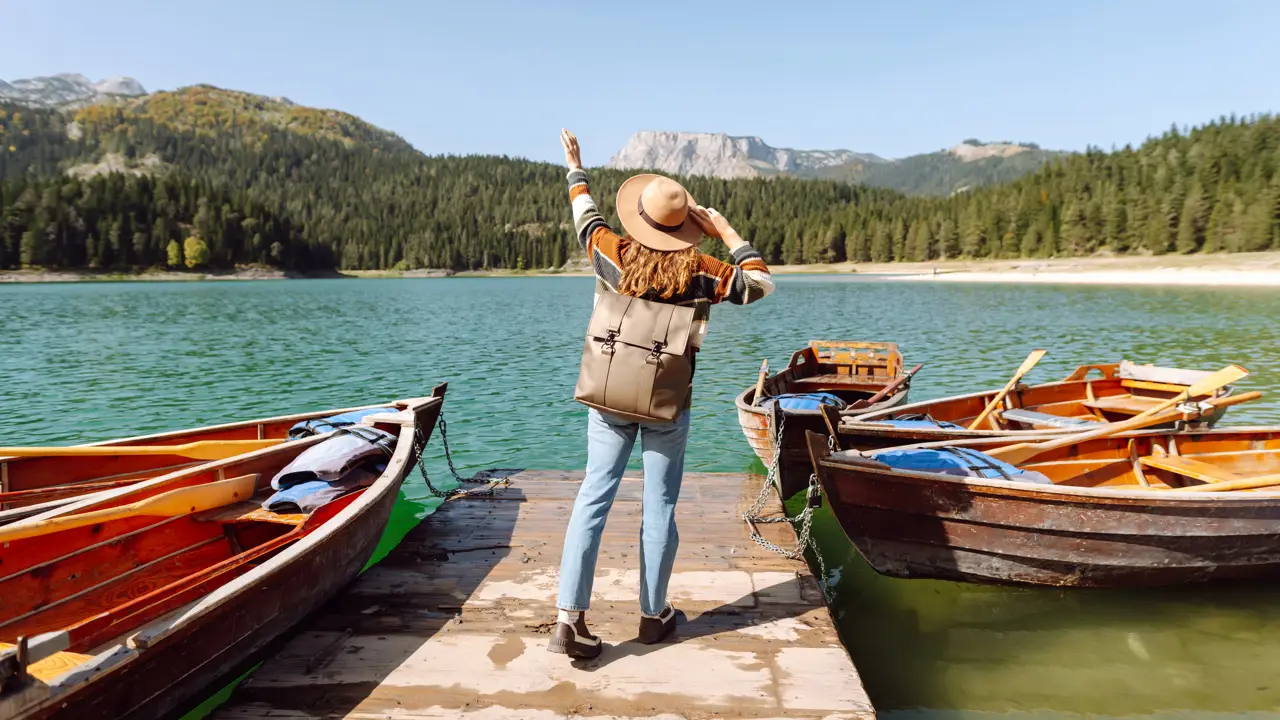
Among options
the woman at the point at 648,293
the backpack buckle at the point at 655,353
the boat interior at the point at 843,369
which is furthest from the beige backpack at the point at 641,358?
the boat interior at the point at 843,369

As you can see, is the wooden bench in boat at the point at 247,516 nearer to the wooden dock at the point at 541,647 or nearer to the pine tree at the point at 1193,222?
the wooden dock at the point at 541,647

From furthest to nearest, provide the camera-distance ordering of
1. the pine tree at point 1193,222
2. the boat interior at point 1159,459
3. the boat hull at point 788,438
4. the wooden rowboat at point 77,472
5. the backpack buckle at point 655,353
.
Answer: the pine tree at point 1193,222
the boat hull at point 788,438
the boat interior at point 1159,459
the wooden rowboat at point 77,472
the backpack buckle at point 655,353

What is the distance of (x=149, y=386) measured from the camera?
2194 centimetres

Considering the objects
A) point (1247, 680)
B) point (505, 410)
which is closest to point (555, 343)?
point (505, 410)

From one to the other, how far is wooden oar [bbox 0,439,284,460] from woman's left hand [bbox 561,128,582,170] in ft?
18.2

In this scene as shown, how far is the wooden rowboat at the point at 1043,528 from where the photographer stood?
21.1ft

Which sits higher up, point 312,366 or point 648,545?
point 648,545

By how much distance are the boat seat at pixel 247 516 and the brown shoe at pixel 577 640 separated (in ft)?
9.19

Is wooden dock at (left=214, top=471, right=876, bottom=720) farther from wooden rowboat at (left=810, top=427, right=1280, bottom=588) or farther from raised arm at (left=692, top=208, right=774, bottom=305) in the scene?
raised arm at (left=692, top=208, right=774, bottom=305)

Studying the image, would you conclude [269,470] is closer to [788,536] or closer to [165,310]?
[788,536]

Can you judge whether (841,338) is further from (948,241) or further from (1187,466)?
(948,241)

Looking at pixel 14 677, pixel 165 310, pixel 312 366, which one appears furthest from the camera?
pixel 165 310

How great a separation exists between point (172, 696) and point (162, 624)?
0.47m

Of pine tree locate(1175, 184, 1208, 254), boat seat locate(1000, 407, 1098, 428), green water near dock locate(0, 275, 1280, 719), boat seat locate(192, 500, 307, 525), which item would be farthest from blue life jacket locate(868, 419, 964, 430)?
pine tree locate(1175, 184, 1208, 254)
